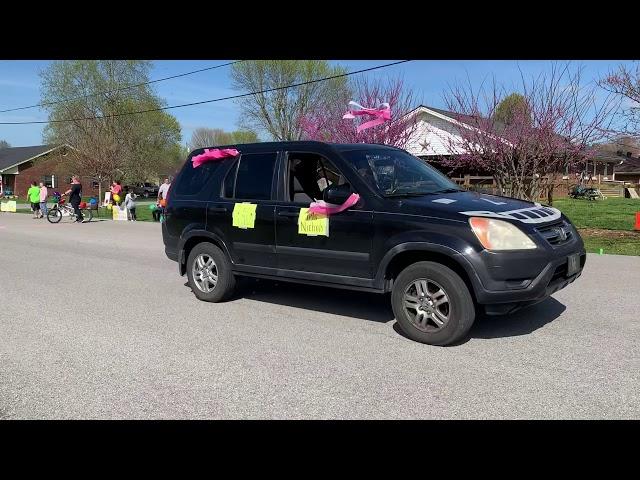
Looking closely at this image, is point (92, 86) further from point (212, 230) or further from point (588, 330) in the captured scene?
point (588, 330)

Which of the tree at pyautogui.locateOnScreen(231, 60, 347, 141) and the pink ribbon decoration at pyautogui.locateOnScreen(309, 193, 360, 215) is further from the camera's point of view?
the tree at pyautogui.locateOnScreen(231, 60, 347, 141)

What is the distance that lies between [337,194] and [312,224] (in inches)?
18.9

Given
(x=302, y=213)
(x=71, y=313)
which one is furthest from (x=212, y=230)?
(x=71, y=313)

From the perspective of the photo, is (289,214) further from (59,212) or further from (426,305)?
(59,212)

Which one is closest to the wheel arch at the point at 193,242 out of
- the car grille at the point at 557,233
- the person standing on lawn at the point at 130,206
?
the car grille at the point at 557,233

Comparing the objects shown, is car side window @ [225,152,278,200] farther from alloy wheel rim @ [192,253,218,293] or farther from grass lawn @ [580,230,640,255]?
grass lawn @ [580,230,640,255]

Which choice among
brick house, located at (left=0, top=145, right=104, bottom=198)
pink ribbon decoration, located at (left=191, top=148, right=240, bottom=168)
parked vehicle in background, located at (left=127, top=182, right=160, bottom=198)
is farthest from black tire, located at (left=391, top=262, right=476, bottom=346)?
brick house, located at (left=0, top=145, right=104, bottom=198)

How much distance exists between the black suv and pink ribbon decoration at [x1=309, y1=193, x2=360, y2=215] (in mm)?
45

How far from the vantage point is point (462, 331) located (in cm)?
475

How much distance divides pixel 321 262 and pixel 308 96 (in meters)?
32.9

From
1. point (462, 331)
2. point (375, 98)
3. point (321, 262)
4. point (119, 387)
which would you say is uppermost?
point (375, 98)

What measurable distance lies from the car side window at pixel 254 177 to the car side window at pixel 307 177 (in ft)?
0.81

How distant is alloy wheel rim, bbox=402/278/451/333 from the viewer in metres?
4.84

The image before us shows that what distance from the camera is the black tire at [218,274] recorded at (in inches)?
259
